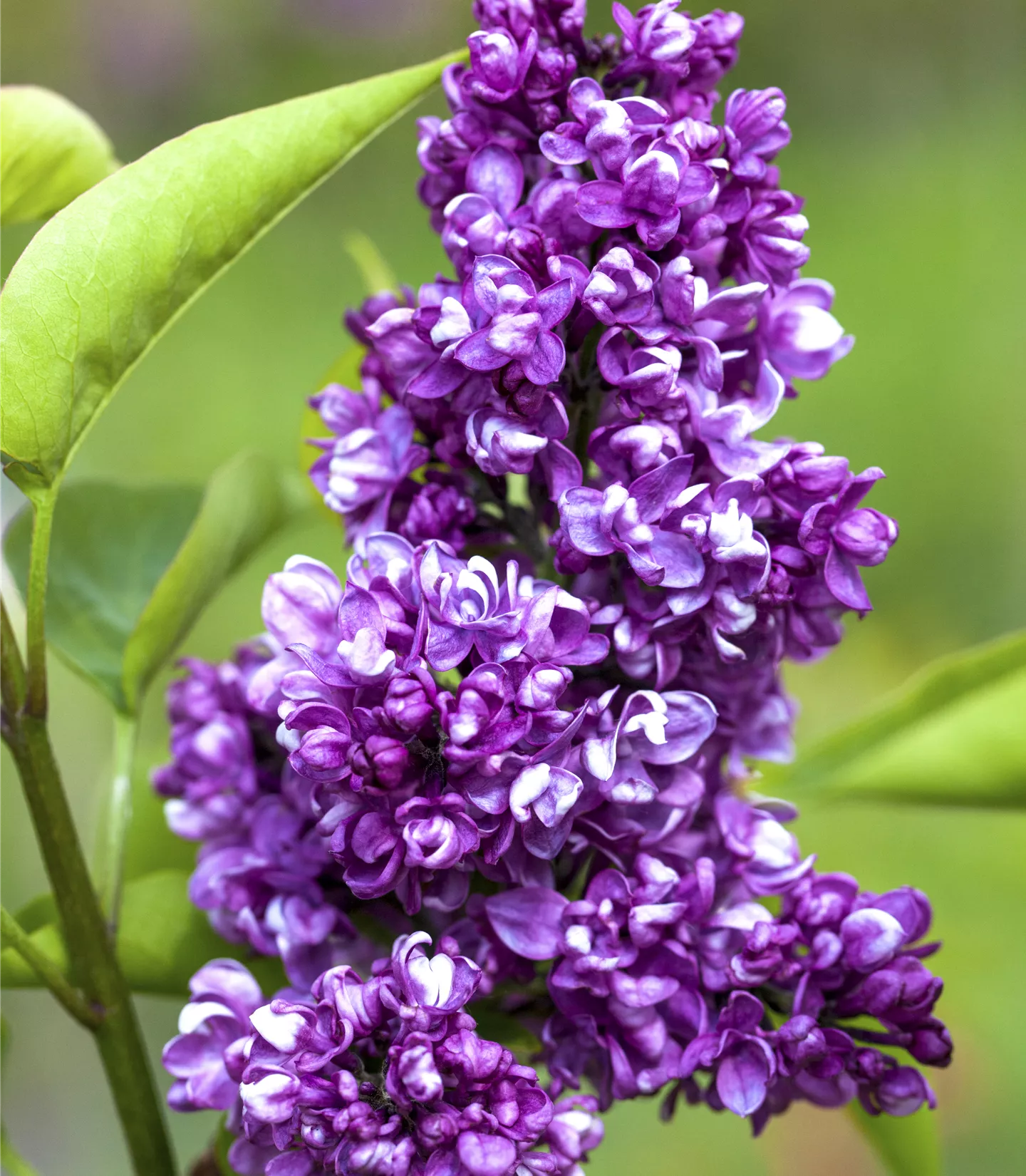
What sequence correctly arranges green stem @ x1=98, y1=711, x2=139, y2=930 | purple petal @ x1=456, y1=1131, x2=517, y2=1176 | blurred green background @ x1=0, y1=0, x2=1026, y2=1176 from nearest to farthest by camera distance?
purple petal @ x1=456, y1=1131, x2=517, y2=1176 < green stem @ x1=98, y1=711, x2=139, y2=930 < blurred green background @ x1=0, y1=0, x2=1026, y2=1176

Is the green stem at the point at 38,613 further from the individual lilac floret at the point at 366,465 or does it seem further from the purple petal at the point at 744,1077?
the purple petal at the point at 744,1077

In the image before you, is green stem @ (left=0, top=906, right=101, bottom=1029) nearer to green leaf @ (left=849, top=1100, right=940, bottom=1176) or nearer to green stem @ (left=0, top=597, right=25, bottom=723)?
green stem @ (left=0, top=597, right=25, bottom=723)

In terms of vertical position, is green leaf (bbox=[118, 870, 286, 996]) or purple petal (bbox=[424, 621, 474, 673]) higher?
purple petal (bbox=[424, 621, 474, 673])

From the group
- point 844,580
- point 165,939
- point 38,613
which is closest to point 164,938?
point 165,939

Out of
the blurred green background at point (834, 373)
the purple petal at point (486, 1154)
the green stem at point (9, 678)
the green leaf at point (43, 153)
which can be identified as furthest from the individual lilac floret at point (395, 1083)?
the blurred green background at point (834, 373)

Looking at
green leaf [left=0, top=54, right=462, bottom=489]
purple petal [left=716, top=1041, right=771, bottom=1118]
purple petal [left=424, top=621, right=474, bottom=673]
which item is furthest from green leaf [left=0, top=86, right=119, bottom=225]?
purple petal [left=716, top=1041, right=771, bottom=1118]

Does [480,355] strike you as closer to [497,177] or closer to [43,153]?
[497,177]

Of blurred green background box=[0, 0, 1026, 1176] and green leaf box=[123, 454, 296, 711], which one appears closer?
Result: green leaf box=[123, 454, 296, 711]

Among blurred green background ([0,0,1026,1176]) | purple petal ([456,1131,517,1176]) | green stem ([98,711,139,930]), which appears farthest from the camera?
blurred green background ([0,0,1026,1176])
